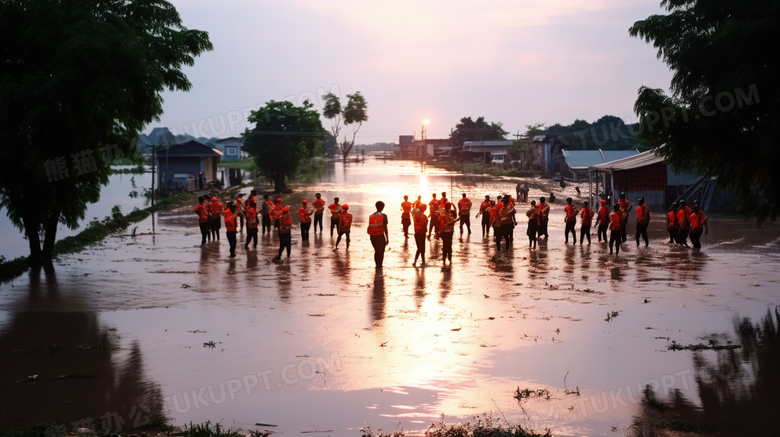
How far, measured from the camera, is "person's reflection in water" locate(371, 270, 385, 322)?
38.3 ft

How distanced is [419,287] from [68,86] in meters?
8.40

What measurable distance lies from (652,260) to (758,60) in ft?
24.8

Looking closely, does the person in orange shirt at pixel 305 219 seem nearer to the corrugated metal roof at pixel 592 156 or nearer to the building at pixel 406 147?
the corrugated metal roof at pixel 592 156

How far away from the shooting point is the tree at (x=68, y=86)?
14.3 meters

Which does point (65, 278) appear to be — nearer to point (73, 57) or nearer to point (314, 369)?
point (73, 57)

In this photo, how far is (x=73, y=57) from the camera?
14359 millimetres

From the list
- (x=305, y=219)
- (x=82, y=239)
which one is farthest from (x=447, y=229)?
(x=82, y=239)

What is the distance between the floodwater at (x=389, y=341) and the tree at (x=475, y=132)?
4001 inches

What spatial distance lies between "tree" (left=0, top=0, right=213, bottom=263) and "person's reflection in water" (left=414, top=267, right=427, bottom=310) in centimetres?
707

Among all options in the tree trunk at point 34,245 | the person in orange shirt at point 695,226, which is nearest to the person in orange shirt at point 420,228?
the person in orange shirt at point 695,226

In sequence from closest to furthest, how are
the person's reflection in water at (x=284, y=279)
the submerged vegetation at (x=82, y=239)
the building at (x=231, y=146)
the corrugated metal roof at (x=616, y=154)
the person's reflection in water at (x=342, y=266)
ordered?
the person's reflection in water at (x=284, y=279), the person's reflection in water at (x=342, y=266), the submerged vegetation at (x=82, y=239), the corrugated metal roof at (x=616, y=154), the building at (x=231, y=146)

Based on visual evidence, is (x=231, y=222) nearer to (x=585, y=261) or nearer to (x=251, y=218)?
(x=251, y=218)

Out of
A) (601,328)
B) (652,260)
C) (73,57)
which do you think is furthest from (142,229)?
(601,328)

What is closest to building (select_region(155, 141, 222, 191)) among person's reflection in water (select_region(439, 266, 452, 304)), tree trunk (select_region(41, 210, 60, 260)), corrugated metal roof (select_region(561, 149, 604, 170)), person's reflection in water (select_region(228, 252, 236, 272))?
corrugated metal roof (select_region(561, 149, 604, 170))
